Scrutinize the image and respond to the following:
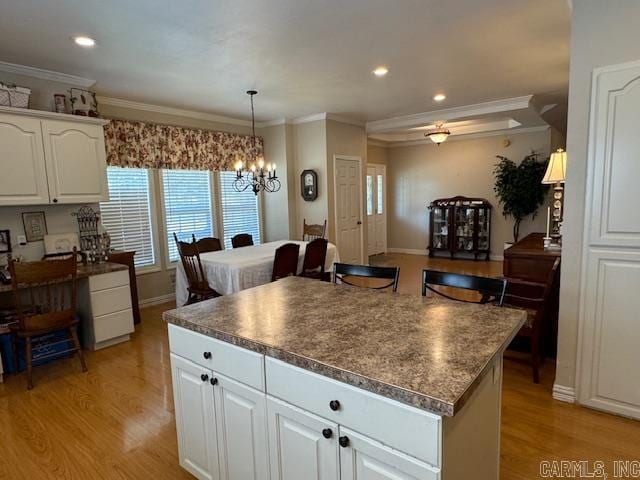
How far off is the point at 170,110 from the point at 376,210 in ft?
16.3

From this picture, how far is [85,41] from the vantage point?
2873 mm

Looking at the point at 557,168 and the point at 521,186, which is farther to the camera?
the point at 521,186

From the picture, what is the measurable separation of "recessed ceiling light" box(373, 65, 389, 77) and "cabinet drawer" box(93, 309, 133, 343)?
3499mm

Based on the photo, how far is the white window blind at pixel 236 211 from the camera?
580 cm

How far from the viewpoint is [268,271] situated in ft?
13.1

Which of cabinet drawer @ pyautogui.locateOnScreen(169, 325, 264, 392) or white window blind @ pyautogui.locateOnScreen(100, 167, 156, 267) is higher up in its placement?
white window blind @ pyautogui.locateOnScreen(100, 167, 156, 267)

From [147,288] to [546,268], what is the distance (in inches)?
182

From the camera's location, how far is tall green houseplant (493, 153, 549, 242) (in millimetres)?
6707

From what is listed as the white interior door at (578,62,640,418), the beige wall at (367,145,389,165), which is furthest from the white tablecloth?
the beige wall at (367,145,389,165)

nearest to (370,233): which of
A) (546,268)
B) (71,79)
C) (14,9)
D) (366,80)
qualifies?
(366,80)

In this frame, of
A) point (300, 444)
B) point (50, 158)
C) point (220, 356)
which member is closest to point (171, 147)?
point (50, 158)

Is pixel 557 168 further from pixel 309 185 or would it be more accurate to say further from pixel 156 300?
pixel 156 300

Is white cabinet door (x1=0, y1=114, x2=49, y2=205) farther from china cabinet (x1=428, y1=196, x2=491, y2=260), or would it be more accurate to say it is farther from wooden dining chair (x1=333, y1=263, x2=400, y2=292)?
china cabinet (x1=428, y1=196, x2=491, y2=260)

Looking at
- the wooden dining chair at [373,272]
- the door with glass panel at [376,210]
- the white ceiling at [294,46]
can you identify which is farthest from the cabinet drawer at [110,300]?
the door with glass panel at [376,210]
